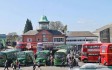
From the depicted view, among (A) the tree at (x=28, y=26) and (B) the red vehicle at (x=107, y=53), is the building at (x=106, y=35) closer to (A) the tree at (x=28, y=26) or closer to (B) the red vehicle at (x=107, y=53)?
(A) the tree at (x=28, y=26)

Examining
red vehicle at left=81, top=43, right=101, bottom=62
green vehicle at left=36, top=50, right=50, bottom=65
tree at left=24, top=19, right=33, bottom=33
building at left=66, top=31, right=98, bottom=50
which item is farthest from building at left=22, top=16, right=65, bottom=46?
green vehicle at left=36, top=50, right=50, bottom=65

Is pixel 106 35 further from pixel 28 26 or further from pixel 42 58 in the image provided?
pixel 42 58

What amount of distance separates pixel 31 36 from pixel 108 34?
24307 mm

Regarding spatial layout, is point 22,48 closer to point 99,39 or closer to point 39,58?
point 39,58

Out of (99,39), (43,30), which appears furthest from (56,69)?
(99,39)

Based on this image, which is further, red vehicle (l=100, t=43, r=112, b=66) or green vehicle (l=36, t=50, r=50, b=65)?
green vehicle (l=36, t=50, r=50, b=65)

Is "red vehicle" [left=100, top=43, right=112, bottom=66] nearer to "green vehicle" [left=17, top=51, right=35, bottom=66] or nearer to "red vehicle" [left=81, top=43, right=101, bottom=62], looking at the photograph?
"red vehicle" [left=81, top=43, right=101, bottom=62]

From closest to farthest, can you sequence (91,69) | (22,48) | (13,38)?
(91,69) < (22,48) < (13,38)

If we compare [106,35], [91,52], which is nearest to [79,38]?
[106,35]

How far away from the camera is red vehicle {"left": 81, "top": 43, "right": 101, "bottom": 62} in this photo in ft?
136

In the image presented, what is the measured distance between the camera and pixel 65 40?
86000 mm

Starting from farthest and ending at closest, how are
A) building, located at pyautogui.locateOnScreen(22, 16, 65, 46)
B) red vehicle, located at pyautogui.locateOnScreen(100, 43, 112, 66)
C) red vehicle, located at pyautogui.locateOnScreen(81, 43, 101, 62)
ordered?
building, located at pyautogui.locateOnScreen(22, 16, 65, 46) < red vehicle, located at pyautogui.locateOnScreen(81, 43, 101, 62) < red vehicle, located at pyautogui.locateOnScreen(100, 43, 112, 66)

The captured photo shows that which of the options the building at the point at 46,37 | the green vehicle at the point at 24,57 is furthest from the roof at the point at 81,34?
the green vehicle at the point at 24,57

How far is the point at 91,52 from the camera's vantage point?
41875 mm
